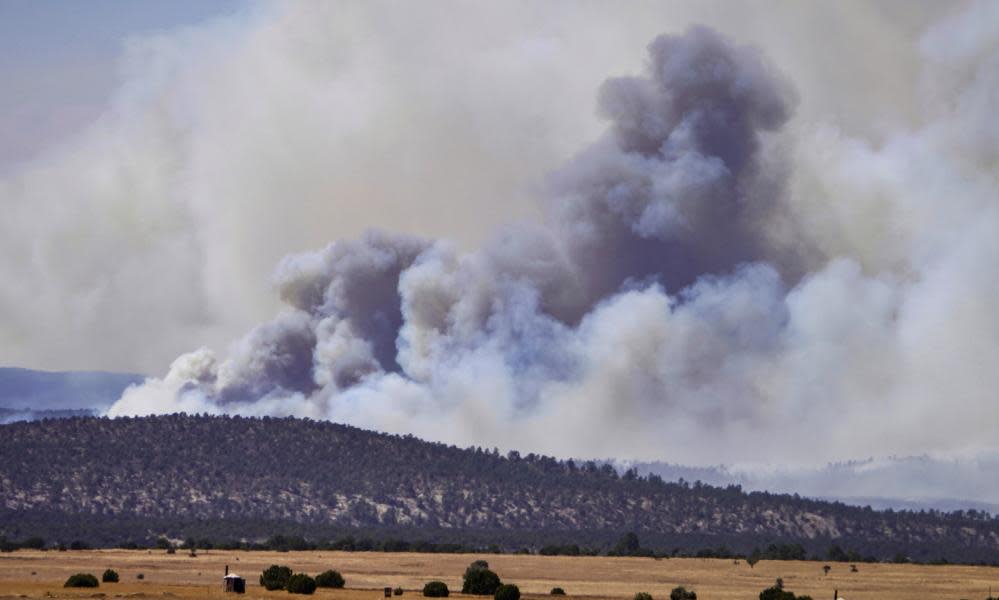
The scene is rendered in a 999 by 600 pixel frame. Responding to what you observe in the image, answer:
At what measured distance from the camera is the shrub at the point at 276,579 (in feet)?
398

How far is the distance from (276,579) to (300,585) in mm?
3891

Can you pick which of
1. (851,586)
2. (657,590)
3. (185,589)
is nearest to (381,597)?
(185,589)

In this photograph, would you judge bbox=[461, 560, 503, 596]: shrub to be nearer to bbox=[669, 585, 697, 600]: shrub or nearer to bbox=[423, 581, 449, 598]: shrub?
bbox=[423, 581, 449, 598]: shrub

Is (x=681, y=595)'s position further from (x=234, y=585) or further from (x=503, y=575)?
(x=234, y=585)

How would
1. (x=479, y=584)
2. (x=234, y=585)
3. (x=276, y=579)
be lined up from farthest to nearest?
(x=479, y=584)
(x=276, y=579)
(x=234, y=585)

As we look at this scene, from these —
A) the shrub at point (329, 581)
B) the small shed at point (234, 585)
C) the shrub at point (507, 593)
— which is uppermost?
the shrub at point (329, 581)

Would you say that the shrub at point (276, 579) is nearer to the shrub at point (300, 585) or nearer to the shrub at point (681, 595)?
the shrub at point (300, 585)

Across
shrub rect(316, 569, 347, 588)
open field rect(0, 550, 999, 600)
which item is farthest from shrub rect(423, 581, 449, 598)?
shrub rect(316, 569, 347, 588)

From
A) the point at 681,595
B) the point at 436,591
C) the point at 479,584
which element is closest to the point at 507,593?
the point at 436,591

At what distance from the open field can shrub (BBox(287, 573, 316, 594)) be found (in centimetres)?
68

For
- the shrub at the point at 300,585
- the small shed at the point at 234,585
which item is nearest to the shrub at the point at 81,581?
the small shed at the point at 234,585

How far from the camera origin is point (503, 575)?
143000mm

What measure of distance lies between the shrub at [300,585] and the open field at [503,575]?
26.7 inches

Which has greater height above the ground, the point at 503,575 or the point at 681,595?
the point at 503,575
